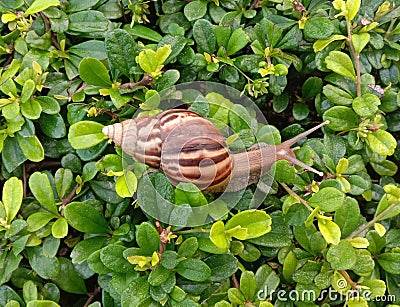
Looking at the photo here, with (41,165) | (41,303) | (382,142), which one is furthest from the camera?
(41,165)

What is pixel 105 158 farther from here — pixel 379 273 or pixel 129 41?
A: pixel 379 273

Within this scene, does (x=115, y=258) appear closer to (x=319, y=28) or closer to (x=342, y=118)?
(x=342, y=118)

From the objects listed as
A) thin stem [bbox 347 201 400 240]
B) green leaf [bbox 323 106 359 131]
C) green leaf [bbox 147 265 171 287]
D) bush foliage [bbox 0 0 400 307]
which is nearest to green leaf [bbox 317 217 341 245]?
bush foliage [bbox 0 0 400 307]

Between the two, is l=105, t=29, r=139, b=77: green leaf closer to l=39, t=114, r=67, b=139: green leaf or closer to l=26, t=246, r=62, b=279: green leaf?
l=39, t=114, r=67, b=139: green leaf

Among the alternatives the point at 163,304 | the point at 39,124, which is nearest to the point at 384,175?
the point at 163,304

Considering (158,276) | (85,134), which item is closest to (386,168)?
(158,276)

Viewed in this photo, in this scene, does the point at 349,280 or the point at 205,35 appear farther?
the point at 205,35

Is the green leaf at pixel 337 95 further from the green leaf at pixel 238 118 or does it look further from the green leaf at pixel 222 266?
the green leaf at pixel 222 266
